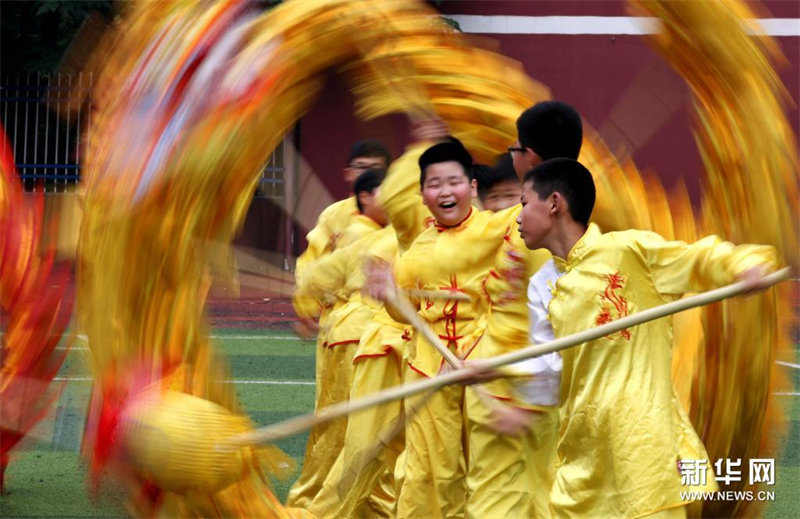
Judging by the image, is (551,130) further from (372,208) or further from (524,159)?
(372,208)

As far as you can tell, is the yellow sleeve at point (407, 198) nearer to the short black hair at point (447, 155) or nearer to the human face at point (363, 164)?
the short black hair at point (447, 155)

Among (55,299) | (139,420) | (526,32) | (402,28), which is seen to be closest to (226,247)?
(139,420)

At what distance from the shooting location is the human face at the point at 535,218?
12.9ft

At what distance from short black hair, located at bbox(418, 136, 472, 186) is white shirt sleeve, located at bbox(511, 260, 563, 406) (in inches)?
34.3

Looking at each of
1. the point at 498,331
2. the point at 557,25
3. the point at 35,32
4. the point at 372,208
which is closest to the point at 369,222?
the point at 372,208

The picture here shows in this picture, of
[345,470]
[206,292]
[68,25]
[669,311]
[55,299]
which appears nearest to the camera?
[669,311]

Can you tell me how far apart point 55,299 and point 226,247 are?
1963 millimetres

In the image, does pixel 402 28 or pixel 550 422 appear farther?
pixel 550 422

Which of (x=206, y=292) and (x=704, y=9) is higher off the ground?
(x=704, y=9)

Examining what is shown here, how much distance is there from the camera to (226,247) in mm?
4133

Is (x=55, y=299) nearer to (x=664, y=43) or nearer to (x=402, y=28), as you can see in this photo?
(x=402, y=28)

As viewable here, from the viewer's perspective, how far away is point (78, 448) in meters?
6.24

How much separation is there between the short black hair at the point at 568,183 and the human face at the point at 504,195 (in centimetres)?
115

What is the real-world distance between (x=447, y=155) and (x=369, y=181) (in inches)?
54.2
